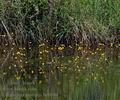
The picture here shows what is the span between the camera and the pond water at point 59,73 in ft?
25.5

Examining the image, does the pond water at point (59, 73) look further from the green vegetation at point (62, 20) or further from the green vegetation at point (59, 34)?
the green vegetation at point (62, 20)

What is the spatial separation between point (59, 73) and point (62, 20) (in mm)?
2965

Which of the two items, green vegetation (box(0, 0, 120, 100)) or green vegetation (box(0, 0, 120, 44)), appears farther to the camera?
green vegetation (box(0, 0, 120, 44))

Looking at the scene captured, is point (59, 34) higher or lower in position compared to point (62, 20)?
lower

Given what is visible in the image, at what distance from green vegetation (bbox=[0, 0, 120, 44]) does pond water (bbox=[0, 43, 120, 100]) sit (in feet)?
0.86

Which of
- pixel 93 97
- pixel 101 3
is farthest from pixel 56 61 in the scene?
pixel 93 97

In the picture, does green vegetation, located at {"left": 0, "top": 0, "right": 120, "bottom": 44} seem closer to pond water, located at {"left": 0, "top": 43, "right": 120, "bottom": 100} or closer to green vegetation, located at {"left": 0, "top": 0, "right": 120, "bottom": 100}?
green vegetation, located at {"left": 0, "top": 0, "right": 120, "bottom": 100}

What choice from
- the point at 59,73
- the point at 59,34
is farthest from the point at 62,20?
the point at 59,73

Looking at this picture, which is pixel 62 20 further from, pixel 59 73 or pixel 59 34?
pixel 59 73

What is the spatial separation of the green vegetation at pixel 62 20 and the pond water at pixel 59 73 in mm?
263

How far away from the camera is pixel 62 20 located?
12.1 metres

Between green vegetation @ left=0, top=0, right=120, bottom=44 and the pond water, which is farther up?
green vegetation @ left=0, top=0, right=120, bottom=44

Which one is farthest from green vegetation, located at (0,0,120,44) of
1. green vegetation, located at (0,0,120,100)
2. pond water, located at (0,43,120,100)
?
pond water, located at (0,43,120,100)

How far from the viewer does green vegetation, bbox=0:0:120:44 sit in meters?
11.8
